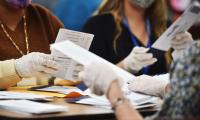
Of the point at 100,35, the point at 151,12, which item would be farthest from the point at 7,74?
the point at 151,12

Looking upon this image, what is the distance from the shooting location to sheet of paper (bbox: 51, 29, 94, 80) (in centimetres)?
259

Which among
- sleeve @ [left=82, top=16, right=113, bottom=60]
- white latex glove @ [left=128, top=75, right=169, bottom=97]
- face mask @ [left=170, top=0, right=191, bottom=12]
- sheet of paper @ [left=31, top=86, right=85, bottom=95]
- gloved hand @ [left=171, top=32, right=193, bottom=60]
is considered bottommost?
white latex glove @ [left=128, top=75, right=169, bottom=97]

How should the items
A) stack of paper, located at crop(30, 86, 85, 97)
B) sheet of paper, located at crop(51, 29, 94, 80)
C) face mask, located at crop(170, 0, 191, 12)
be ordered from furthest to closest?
face mask, located at crop(170, 0, 191, 12) → sheet of paper, located at crop(51, 29, 94, 80) → stack of paper, located at crop(30, 86, 85, 97)

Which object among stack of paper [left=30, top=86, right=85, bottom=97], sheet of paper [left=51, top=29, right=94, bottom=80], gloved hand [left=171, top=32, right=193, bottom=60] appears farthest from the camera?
gloved hand [left=171, top=32, right=193, bottom=60]

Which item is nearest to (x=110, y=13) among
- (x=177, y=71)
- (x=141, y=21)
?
(x=141, y=21)

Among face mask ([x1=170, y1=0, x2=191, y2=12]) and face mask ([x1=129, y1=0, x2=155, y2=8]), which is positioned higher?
face mask ([x1=170, y1=0, x2=191, y2=12])

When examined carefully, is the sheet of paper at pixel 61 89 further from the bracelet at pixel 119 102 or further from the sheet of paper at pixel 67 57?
the bracelet at pixel 119 102

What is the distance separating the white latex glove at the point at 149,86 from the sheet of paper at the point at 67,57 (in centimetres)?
29

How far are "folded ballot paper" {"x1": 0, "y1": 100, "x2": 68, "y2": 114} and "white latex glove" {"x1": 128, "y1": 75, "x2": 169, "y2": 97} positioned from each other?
545mm

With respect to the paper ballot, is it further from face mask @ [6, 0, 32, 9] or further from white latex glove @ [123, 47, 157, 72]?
face mask @ [6, 0, 32, 9]

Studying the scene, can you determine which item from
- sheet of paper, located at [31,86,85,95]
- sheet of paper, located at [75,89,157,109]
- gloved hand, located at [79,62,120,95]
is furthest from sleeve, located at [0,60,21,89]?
gloved hand, located at [79,62,120,95]

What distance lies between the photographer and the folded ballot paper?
6.56 ft

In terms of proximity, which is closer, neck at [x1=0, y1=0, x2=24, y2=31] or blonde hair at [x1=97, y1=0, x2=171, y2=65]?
neck at [x1=0, y1=0, x2=24, y2=31]

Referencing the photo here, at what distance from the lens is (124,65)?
3508 mm
